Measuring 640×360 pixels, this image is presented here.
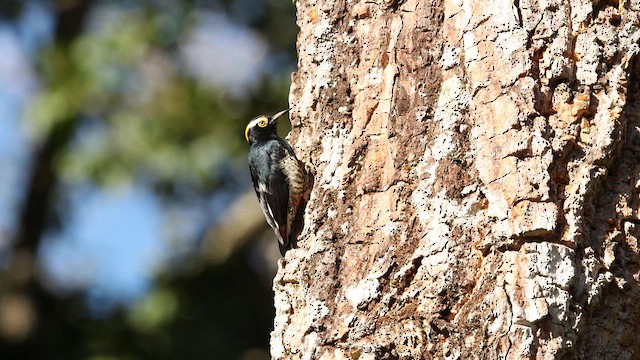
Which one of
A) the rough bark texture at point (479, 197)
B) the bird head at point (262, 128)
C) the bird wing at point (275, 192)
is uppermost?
the bird head at point (262, 128)

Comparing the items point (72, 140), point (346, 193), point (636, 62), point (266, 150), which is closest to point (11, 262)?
point (72, 140)

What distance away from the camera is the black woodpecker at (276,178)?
170 inches

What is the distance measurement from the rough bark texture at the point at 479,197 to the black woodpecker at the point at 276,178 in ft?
1.58

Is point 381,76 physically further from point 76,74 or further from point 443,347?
point 76,74

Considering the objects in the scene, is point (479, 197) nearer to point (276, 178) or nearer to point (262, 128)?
point (276, 178)

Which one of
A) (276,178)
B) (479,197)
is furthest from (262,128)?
(479,197)

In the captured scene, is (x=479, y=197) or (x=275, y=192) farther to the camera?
(x=275, y=192)

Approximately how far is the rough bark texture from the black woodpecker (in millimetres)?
481

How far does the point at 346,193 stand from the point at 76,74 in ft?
15.9

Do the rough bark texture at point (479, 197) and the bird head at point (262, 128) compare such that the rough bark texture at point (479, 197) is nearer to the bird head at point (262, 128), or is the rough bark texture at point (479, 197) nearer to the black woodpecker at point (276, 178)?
the black woodpecker at point (276, 178)

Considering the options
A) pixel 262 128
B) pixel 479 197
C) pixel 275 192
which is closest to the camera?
pixel 479 197

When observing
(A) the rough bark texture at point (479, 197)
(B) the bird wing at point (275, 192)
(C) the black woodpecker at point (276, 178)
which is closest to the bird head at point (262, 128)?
(C) the black woodpecker at point (276, 178)

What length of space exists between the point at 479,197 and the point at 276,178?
6.17ft

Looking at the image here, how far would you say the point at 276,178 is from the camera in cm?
501
